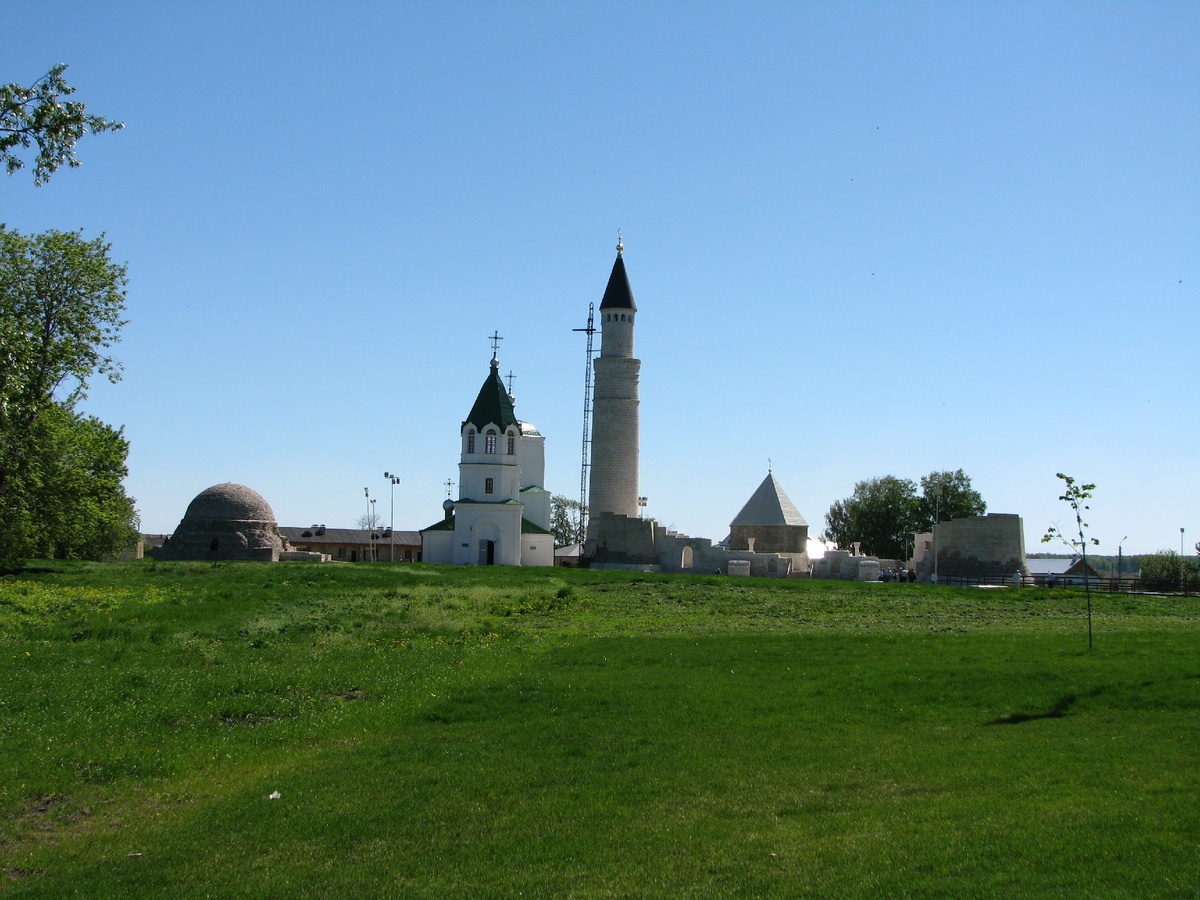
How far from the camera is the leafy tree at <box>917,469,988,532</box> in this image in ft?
278

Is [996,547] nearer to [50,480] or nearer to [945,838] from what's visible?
[50,480]

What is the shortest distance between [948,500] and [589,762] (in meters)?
80.0

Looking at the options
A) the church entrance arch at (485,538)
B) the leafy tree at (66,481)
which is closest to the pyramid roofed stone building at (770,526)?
the church entrance arch at (485,538)

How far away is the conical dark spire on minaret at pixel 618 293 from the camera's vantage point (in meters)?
61.3

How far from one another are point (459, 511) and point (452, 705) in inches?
1663

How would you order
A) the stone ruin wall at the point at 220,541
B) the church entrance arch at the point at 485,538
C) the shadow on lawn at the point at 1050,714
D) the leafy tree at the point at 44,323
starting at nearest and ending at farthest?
the shadow on lawn at the point at 1050,714, the leafy tree at the point at 44,323, the church entrance arch at the point at 485,538, the stone ruin wall at the point at 220,541

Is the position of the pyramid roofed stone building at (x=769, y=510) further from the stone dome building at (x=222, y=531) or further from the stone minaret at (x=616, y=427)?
the stone dome building at (x=222, y=531)

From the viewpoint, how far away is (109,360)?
1314 inches

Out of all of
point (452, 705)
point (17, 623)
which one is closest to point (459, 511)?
point (17, 623)

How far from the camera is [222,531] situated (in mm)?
55719

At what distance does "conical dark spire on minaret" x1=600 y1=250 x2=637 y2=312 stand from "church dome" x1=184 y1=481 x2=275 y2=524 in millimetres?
21102

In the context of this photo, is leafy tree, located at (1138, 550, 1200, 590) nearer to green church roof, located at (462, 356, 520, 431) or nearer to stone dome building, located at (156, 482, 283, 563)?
green church roof, located at (462, 356, 520, 431)

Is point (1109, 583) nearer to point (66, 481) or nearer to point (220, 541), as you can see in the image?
point (66, 481)

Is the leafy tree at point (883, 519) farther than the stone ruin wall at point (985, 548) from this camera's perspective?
Yes
